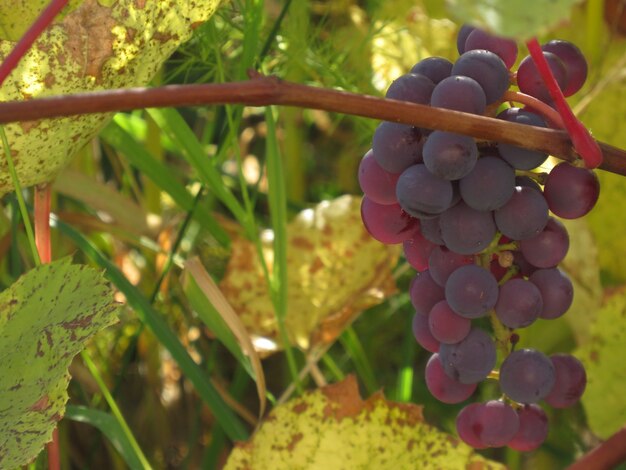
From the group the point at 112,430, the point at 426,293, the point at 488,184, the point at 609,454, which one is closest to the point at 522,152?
the point at 488,184

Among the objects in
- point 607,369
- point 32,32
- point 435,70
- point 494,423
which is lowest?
point 607,369

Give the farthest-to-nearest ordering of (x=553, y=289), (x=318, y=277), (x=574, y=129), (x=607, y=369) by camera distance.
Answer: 1. (x=318, y=277)
2. (x=607, y=369)
3. (x=553, y=289)
4. (x=574, y=129)

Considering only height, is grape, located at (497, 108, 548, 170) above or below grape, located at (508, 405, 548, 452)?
above

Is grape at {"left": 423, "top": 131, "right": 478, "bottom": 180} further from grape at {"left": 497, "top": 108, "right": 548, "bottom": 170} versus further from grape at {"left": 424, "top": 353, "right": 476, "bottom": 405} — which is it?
grape at {"left": 424, "top": 353, "right": 476, "bottom": 405}

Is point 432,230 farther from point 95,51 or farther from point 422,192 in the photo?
point 95,51

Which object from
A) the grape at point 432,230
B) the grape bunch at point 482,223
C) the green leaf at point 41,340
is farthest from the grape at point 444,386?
the green leaf at point 41,340

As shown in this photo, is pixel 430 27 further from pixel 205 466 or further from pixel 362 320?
pixel 205 466

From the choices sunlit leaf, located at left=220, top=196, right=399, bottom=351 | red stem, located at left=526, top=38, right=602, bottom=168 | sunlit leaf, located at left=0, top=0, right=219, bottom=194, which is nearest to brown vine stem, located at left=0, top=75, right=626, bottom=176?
red stem, located at left=526, top=38, right=602, bottom=168
